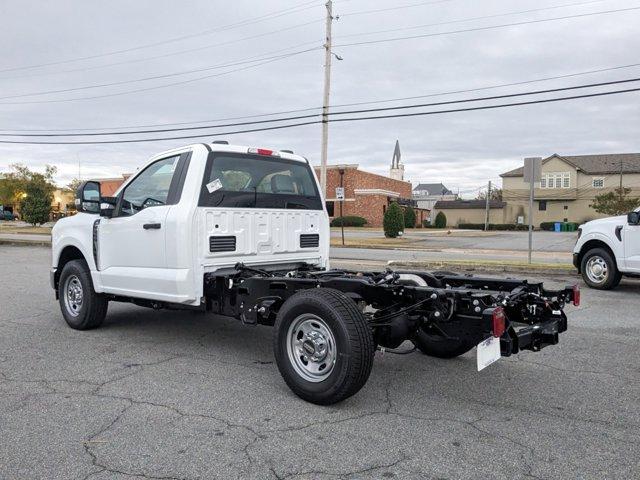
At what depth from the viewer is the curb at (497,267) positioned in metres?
13.2

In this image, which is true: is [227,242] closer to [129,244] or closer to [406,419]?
[129,244]

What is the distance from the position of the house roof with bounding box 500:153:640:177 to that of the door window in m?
68.4

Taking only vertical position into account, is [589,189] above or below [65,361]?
above

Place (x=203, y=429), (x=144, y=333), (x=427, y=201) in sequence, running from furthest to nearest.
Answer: (x=427, y=201) < (x=144, y=333) < (x=203, y=429)

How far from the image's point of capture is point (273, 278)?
15.4ft

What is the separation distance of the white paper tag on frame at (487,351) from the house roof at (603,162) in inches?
2710

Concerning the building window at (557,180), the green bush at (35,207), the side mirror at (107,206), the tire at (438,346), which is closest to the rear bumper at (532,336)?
the tire at (438,346)

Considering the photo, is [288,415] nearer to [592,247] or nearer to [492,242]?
[592,247]

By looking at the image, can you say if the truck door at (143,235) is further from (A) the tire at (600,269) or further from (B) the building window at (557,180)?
(B) the building window at (557,180)

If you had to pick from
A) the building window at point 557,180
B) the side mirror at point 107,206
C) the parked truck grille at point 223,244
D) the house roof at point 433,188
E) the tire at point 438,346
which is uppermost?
the house roof at point 433,188

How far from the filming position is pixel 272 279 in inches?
184

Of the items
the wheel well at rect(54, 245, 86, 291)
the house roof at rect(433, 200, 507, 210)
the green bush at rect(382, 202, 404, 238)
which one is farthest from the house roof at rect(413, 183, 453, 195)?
the wheel well at rect(54, 245, 86, 291)

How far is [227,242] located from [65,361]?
1937 millimetres

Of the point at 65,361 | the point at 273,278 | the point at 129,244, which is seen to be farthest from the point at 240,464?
the point at 129,244
